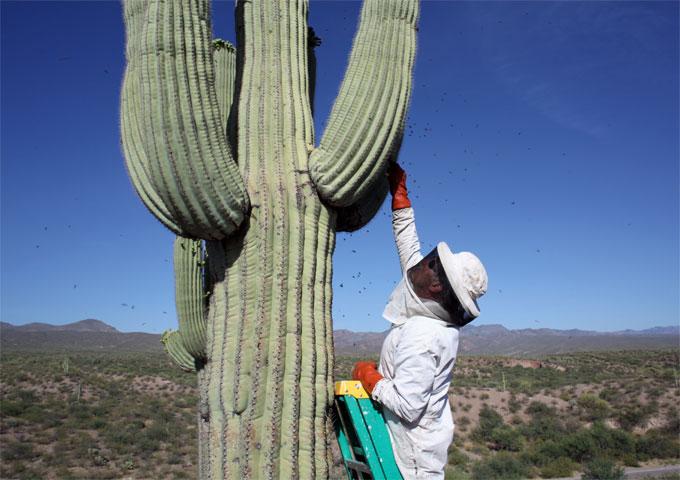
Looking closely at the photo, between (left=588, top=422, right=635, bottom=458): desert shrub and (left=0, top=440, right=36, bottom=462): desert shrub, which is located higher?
(left=0, top=440, right=36, bottom=462): desert shrub

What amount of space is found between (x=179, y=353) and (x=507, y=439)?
53.4 ft

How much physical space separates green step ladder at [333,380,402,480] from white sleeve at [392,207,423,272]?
996mm

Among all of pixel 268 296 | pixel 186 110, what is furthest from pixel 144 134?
pixel 268 296

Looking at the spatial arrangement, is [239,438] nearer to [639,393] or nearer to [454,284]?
[454,284]

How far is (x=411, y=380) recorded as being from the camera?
9.29 ft

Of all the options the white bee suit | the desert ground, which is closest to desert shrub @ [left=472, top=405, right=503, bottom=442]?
the desert ground

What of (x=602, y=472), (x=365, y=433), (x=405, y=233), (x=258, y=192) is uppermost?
(x=258, y=192)

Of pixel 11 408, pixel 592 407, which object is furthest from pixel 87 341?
pixel 592 407

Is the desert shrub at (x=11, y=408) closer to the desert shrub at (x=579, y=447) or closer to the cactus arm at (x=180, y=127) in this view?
the desert shrub at (x=579, y=447)

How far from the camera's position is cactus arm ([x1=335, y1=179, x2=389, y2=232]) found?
12.3ft

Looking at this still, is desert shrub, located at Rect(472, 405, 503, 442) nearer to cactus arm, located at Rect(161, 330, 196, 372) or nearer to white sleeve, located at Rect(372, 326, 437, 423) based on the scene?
cactus arm, located at Rect(161, 330, 196, 372)

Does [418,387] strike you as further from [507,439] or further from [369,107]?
[507,439]

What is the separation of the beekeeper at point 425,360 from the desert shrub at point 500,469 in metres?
13.8

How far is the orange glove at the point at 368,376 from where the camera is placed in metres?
3.02
